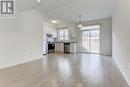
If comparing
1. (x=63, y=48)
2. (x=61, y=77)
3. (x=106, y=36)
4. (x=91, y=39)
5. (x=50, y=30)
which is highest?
(x=50, y=30)

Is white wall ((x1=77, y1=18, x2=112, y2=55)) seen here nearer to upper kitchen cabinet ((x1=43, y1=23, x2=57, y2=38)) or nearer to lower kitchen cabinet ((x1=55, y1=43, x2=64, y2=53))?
lower kitchen cabinet ((x1=55, y1=43, x2=64, y2=53))

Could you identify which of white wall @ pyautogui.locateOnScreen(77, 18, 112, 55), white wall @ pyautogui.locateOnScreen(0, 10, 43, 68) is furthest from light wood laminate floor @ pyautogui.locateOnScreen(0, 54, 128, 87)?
white wall @ pyautogui.locateOnScreen(77, 18, 112, 55)

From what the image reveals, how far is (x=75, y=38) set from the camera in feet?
31.0

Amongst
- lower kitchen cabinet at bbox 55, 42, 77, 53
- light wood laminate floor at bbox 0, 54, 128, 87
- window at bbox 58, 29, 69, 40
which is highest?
window at bbox 58, 29, 69, 40

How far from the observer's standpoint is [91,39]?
8.80m

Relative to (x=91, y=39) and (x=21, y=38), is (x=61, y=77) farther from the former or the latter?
(x=91, y=39)

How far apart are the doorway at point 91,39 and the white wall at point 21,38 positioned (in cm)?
420

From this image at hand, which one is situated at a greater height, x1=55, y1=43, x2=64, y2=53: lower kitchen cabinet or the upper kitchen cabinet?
the upper kitchen cabinet

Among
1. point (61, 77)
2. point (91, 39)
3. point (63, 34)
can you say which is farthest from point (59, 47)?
point (61, 77)

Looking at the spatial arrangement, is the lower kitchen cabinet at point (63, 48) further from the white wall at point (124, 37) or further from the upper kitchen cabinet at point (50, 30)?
the white wall at point (124, 37)

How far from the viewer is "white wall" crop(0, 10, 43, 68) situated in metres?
3.96

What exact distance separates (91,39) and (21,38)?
18.8 feet

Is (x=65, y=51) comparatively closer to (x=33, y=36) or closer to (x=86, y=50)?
(x=86, y=50)

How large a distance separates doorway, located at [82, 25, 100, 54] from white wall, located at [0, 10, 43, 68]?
13.8 feet
